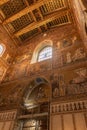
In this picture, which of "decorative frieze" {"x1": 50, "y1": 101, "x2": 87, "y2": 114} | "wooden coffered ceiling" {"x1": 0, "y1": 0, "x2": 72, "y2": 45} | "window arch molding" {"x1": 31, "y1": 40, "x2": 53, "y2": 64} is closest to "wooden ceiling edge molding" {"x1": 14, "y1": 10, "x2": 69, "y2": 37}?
"wooden coffered ceiling" {"x1": 0, "y1": 0, "x2": 72, "y2": 45}

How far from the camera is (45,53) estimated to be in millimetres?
9625

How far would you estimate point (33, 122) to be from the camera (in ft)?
20.2

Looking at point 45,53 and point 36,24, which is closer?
point 45,53

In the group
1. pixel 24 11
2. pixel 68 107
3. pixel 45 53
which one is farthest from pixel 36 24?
pixel 68 107

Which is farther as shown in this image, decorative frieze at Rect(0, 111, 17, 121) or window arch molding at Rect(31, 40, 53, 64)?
window arch molding at Rect(31, 40, 53, 64)

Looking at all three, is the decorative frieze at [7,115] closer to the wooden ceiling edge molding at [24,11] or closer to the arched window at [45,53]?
the arched window at [45,53]

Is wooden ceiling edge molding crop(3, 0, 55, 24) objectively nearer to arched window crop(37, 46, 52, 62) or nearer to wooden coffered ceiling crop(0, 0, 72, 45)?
wooden coffered ceiling crop(0, 0, 72, 45)

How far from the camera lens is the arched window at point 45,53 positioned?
921 cm

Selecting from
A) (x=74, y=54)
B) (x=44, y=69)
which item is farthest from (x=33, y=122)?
(x=74, y=54)

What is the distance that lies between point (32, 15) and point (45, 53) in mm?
3551

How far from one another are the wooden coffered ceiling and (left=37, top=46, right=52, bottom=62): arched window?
2455 millimetres

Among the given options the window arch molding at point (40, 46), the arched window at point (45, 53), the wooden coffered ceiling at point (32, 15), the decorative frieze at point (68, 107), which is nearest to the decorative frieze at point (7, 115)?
the decorative frieze at point (68, 107)

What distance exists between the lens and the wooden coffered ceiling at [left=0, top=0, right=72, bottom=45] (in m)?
9.82

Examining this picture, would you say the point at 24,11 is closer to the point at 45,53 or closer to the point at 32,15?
the point at 32,15
